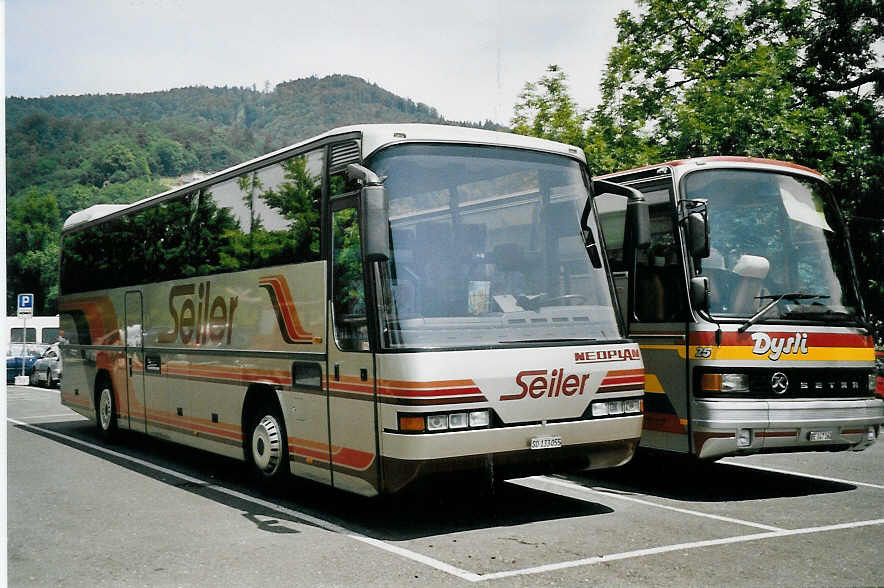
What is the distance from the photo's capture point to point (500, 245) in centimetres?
813

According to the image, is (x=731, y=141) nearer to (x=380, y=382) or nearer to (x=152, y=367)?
(x=152, y=367)

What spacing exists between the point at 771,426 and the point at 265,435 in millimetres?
4850

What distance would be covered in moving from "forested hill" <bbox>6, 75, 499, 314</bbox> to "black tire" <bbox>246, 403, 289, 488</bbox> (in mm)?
3892

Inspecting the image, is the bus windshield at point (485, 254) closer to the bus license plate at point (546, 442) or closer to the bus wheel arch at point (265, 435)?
the bus license plate at point (546, 442)

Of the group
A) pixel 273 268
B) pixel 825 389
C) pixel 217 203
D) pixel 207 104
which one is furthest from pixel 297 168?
pixel 207 104

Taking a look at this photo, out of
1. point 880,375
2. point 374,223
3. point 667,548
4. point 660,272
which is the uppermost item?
point 374,223

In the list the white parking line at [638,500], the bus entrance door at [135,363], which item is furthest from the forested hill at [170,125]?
the white parking line at [638,500]

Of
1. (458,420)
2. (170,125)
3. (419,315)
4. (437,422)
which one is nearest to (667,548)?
(458,420)

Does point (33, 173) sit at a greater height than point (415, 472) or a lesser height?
greater

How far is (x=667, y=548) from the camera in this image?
7070mm

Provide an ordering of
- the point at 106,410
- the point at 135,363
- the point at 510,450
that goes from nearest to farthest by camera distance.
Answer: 1. the point at 510,450
2. the point at 135,363
3. the point at 106,410

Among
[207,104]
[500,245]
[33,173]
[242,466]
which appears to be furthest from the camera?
[207,104]

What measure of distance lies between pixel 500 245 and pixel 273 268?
8.36ft

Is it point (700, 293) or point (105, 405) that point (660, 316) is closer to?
point (700, 293)
